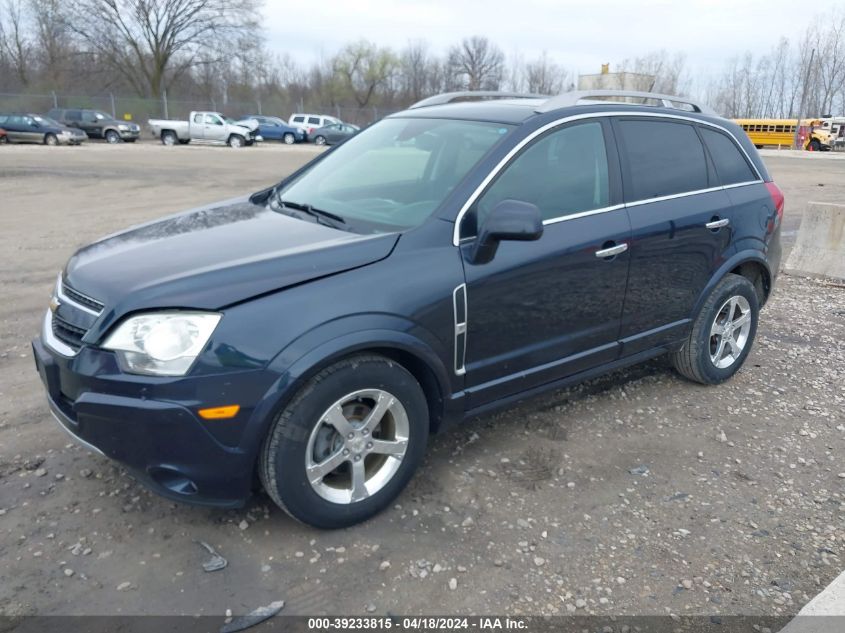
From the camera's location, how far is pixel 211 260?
9.48 feet

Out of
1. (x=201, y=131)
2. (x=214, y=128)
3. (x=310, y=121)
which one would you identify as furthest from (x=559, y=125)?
(x=310, y=121)

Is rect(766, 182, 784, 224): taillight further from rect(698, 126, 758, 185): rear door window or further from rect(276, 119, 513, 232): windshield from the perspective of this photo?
rect(276, 119, 513, 232): windshield

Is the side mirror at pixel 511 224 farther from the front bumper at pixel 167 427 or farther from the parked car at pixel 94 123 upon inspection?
the parked car at pixel 94 123

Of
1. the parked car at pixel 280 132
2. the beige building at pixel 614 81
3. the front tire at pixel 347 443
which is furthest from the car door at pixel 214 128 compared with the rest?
the front tire at pixel 347 443

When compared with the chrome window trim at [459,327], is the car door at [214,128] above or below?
above

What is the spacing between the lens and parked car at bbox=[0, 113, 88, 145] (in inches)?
1246

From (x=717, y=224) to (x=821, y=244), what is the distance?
→ 4733mm

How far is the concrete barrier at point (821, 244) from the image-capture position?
790 centimetres

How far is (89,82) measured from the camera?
52.8m

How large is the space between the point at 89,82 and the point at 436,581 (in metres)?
59.4

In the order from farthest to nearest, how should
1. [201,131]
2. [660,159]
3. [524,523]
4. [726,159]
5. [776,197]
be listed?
[201,131] < [776,197] < [726,159] < [660,159] < [524,523]

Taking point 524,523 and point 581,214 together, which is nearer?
point 524,523

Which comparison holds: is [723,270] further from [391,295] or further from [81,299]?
[81,299]

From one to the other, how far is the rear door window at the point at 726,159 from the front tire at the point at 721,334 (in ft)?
2.19
